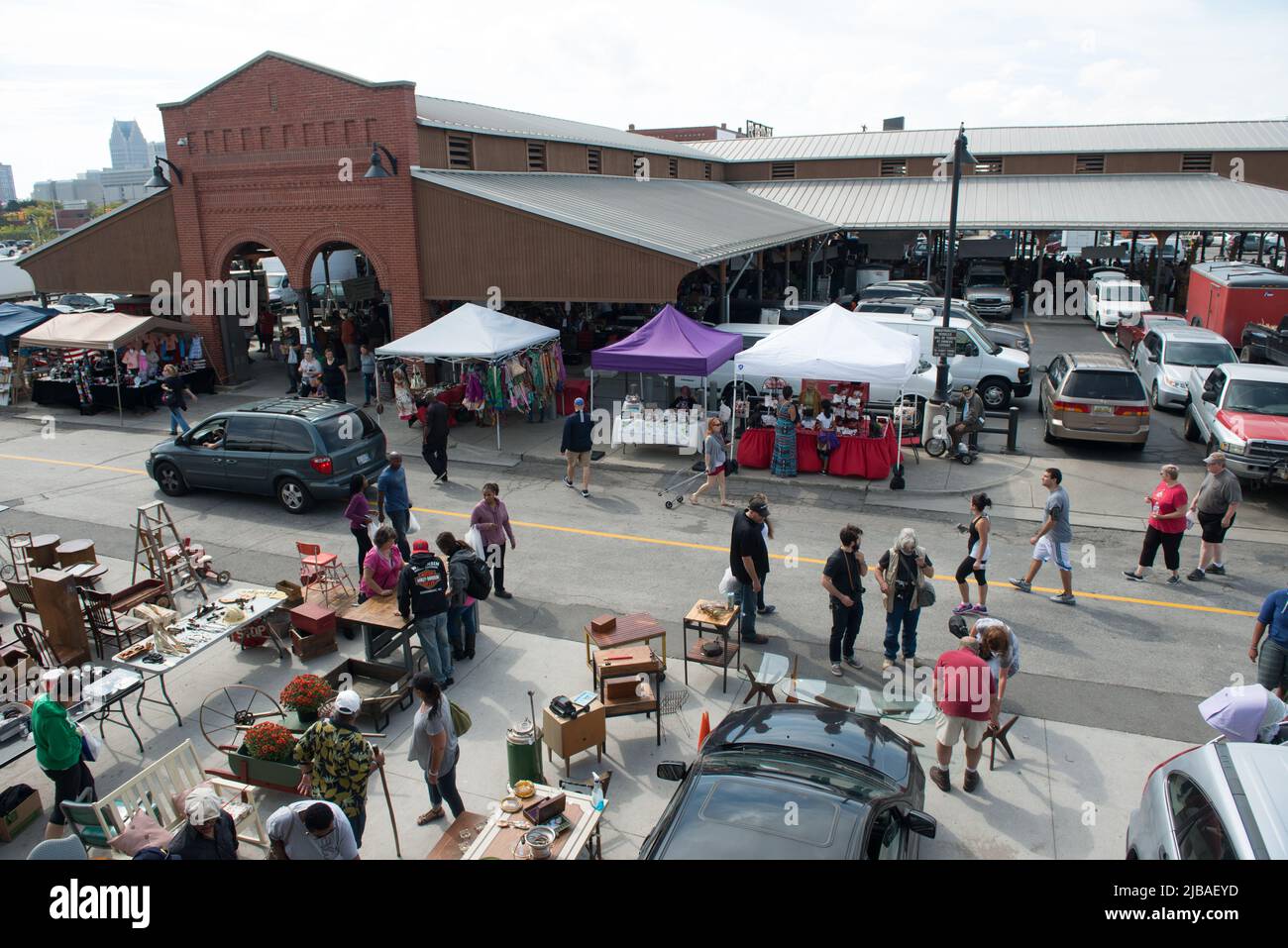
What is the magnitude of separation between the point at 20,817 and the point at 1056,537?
1081cm

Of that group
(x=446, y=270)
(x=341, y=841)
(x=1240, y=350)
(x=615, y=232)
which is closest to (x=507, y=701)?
(x=341, y=841)

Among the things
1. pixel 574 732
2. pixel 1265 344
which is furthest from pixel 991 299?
pixel 574 732

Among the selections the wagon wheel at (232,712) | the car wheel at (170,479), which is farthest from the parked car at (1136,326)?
the wagon wheel at (232,712)

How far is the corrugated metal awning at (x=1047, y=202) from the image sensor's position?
33.8 m

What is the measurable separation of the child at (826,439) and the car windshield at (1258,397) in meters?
6.89

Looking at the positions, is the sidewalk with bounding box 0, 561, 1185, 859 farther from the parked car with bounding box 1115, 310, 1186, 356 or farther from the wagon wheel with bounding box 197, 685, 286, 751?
the parked car with bounding box 1115, 310, 1186, 356

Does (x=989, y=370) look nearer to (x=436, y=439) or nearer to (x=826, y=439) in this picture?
(x=826, y=439)

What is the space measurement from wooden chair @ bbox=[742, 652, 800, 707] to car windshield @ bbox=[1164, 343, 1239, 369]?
1698 cm

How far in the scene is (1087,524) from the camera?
1388cm

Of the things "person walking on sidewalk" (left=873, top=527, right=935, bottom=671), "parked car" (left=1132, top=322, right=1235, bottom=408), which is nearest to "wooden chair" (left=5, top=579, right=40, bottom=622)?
"person walking on sidewalk" (left=873, top=527, right=935, bottom=671)

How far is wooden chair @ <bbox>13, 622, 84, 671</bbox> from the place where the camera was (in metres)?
9.27

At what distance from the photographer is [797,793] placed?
5316 mm
